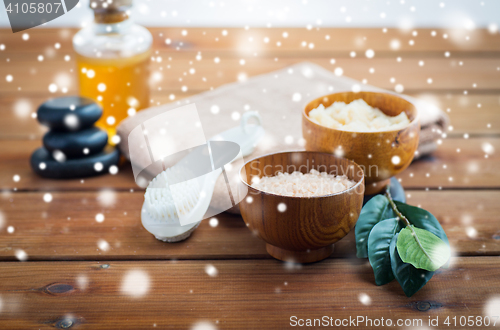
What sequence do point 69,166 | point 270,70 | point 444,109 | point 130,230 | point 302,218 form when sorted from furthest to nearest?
point 270,70 < point 444,109 < point 69,166 < point 130,230 < point 302,218

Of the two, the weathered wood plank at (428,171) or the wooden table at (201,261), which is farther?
the weathered wood plank at (428,171)

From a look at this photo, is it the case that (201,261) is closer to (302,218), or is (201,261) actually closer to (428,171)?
(302,218)

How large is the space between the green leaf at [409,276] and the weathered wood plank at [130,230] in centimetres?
6

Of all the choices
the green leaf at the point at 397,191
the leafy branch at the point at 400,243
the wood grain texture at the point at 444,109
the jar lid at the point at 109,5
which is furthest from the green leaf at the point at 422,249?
the jar lid at the point at 109,5

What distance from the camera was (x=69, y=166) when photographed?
619mm

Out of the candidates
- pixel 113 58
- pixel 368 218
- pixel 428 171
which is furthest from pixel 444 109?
pixel 113 58

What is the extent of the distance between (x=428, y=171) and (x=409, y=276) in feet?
0.88

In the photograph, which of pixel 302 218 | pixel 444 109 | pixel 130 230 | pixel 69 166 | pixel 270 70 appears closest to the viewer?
pixel 302 218

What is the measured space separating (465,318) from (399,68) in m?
0.76

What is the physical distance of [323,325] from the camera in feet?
1.24

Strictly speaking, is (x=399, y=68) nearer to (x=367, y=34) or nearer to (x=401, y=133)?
(x=367, y=34)

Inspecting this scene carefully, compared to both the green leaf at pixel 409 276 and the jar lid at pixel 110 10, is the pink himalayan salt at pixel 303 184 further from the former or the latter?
the jar lid at pixel 110 10

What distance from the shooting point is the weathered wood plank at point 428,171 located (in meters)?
0.60

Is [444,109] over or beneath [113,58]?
beneath
